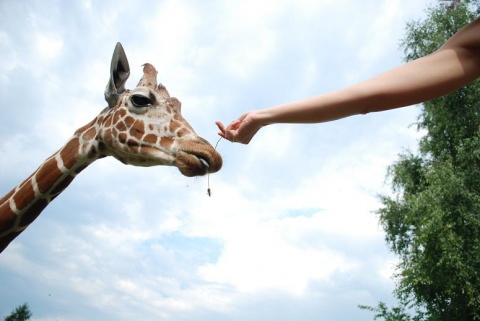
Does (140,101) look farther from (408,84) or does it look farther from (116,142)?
(408,84)

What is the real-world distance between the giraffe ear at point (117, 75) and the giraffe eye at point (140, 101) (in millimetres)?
374

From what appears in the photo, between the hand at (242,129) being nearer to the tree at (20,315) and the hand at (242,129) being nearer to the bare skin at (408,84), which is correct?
the bare skin at (408,84)

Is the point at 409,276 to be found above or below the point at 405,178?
below

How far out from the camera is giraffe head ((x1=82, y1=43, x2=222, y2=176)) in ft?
12.8

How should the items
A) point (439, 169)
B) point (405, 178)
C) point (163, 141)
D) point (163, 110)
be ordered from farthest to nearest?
point (405, 178) < point (439, 169) < point (163, 110) < point (163, 141)

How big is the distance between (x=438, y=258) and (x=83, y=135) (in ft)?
53.9

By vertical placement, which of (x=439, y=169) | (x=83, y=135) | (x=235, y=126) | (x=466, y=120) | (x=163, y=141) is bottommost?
(x=235, y=126)

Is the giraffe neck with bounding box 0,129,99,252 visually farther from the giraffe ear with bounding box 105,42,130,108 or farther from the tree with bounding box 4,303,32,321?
the tree with bounding box 4,303,32,321

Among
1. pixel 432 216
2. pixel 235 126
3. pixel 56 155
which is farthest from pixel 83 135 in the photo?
pixel 432 216

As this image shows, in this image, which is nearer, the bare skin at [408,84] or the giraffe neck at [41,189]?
the bare skin at [408,84]

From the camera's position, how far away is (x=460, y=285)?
54.7 feet

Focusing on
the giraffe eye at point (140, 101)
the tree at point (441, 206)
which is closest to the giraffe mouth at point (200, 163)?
the giraffe eye at point (140, 101)

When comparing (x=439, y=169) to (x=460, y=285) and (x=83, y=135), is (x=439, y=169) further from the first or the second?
(x=83, y=135)

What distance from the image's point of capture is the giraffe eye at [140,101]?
4.50m
